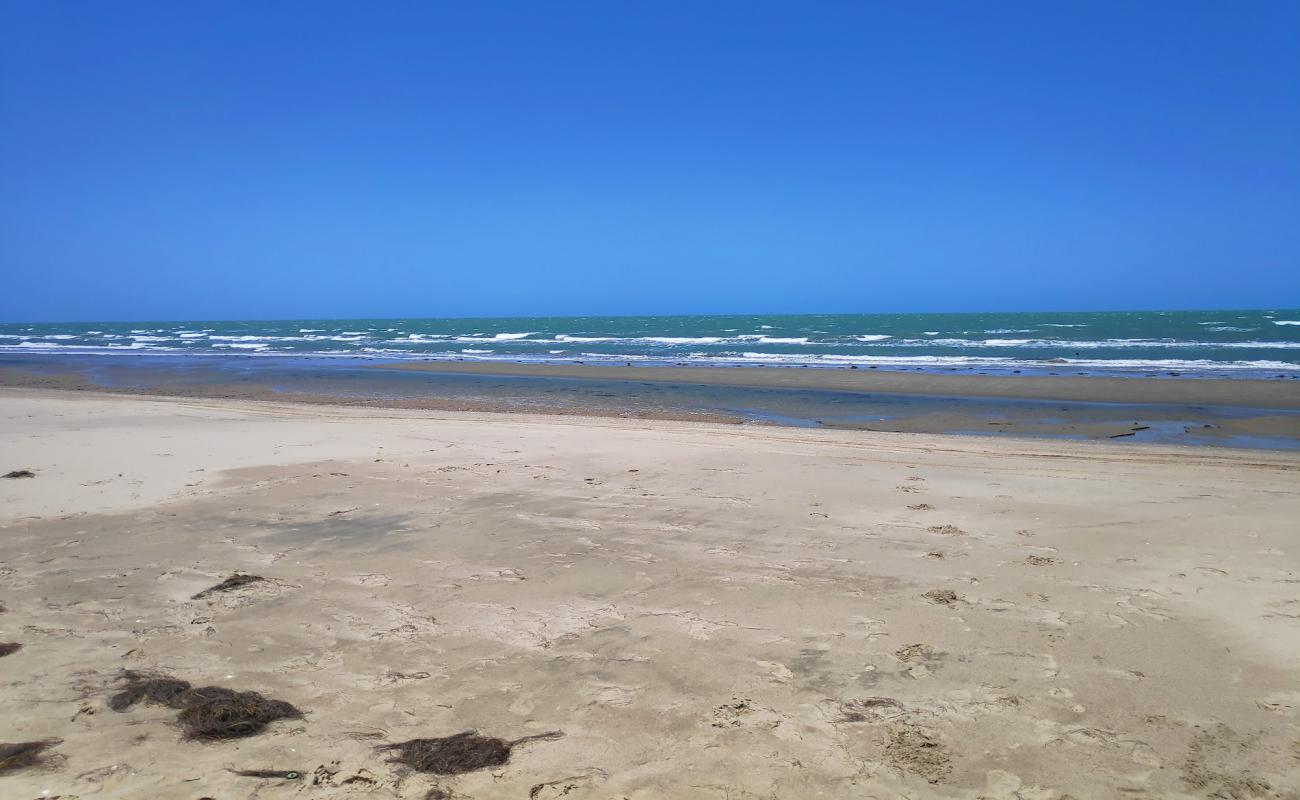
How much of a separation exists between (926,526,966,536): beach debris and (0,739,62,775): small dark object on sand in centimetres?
588

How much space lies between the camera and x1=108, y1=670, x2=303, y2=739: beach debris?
331 cm

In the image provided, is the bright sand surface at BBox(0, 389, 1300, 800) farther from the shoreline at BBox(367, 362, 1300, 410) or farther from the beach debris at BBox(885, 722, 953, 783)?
the shoreline at BBox(367, 362, 1300, 410)

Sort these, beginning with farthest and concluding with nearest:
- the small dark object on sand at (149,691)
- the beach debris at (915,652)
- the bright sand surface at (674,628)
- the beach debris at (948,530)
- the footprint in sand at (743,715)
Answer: the beach debris at (948,530) → the beach debris at (915,652) → the small dark object on sand at (149,691) → the footprint in sand at (743,715) → the bright sand surface at (674,628)

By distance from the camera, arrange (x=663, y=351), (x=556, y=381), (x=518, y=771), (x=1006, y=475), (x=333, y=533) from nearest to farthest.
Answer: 1. (x=518, y=771)
2. (x=333, y=533)
3. (x=1006, y=475)
4. (x=556, y=381)
5. (x=663, y=351)

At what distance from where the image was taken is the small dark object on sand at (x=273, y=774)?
300 centimetres

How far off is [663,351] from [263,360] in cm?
1967

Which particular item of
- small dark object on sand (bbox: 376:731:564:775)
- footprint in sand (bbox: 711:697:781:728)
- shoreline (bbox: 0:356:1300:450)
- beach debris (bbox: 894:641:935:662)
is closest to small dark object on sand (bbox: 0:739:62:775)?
small dark object on sand (bbox: 376:731:564:775)

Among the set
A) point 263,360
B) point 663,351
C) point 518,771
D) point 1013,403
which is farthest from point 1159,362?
point 263,360

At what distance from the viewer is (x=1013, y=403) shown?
57.8 ft

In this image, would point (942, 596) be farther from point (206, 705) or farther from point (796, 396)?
point (796, 396)

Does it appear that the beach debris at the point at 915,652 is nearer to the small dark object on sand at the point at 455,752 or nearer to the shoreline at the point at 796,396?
the small dark object on sand at the point at 455,752

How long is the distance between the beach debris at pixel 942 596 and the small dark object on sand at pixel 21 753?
4.57 m

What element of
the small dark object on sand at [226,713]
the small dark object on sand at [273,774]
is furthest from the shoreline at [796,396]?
the small dark object on sand at [273,774]

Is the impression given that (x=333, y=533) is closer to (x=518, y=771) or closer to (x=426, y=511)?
(x=426, y=511)
